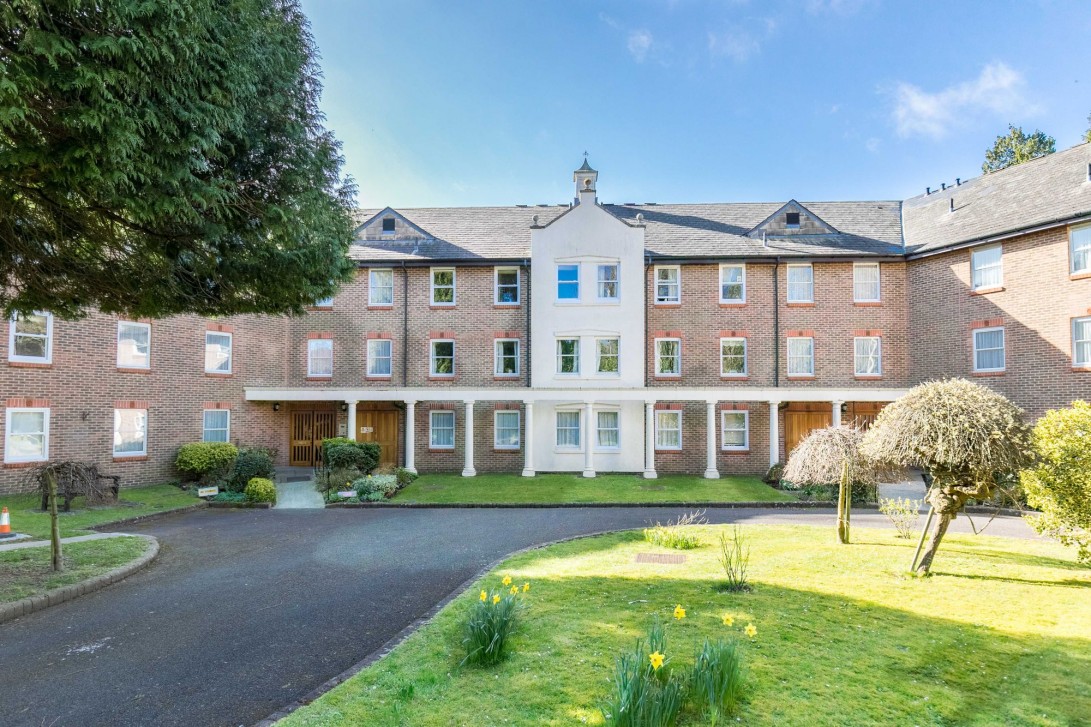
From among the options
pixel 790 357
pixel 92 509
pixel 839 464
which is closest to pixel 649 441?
pixel 790 357

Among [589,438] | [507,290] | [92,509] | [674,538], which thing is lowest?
[92,509]

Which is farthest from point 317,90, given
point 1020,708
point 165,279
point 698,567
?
point 1020,708

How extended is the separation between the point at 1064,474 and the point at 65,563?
14.9 meters

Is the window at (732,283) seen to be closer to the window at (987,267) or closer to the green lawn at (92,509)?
the window at (987,267)

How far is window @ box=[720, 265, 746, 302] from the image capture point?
2180cm

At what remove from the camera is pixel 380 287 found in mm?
22812

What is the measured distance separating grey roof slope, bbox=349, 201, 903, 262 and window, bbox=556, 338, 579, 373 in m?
3.85

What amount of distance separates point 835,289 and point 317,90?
19744mm

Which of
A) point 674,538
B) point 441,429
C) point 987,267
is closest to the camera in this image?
point 674,538

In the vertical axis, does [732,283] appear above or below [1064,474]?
above

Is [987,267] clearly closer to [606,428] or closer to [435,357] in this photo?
[606,428]

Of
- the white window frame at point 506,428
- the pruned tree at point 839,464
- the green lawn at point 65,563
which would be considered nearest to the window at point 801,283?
the white window frame at point 506,428

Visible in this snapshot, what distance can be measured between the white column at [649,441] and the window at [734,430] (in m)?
2.68

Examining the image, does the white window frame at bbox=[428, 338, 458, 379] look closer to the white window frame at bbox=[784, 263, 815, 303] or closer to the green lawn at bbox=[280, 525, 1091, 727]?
the white window frame at bbox=[784, 263, 815, 303]
